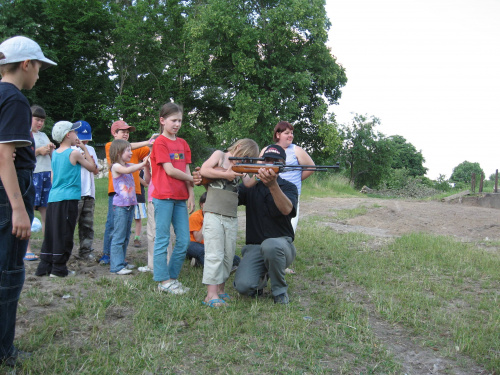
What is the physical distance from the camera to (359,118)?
3369 cm

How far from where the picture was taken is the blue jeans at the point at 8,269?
2789mm

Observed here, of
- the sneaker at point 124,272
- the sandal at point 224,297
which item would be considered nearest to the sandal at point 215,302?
the sandal at point 224,297

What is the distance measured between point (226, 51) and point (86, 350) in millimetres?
24459

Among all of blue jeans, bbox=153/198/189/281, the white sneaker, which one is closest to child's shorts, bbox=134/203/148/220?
blue jeans, bbox=153/198/189/281

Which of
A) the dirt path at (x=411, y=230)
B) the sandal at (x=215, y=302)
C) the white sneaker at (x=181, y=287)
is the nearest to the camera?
the dirt path at (x=411, y=230)

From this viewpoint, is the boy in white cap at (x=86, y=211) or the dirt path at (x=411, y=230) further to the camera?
the boy in white cap at (x=86, y=211)

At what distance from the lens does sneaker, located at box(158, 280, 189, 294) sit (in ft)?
15.0

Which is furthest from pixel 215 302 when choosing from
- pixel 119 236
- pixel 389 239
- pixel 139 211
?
pixel 389 239

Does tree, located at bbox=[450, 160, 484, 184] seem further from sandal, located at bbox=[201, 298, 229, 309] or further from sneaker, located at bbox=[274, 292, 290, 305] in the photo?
sandal, located at bbox=[201, 298, 229, 309]

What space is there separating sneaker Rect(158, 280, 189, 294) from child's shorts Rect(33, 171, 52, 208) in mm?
2532

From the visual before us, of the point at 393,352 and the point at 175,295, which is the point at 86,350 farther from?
the point at 393,352

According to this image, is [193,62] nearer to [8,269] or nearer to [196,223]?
[196,223]

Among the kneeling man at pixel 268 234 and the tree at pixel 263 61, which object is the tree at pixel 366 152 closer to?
the tree at pixel 263 61

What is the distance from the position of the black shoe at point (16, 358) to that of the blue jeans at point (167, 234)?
1763mm
